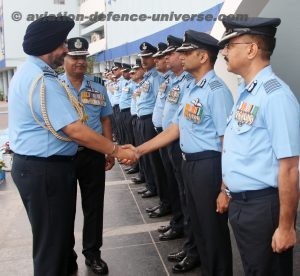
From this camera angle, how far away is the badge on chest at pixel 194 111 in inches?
101

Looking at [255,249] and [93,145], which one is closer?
[255,249]

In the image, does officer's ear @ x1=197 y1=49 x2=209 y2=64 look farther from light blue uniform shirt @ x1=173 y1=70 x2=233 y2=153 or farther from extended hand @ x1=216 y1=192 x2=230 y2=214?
extended hand @ x1=216 y1=192 x2=230 y2=214

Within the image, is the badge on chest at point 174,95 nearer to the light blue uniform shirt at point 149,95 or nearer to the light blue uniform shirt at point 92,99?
the light blue uniform shirt at point 92,99

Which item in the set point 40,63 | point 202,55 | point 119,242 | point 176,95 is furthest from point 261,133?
point 119,242

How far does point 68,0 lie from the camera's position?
147 ft

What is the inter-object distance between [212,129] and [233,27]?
812 mm

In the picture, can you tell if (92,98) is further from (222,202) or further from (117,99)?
(117,99)

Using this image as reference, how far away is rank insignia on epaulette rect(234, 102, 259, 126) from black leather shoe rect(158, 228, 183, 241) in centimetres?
208


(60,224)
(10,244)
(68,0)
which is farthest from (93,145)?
(68,0)

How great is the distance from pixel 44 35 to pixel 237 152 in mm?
1304

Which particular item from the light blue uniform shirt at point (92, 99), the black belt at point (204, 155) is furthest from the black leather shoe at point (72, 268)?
the black belt at point (204, 155)

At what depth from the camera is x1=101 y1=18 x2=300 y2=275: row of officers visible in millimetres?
1752

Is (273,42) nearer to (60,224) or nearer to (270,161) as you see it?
(270,161)

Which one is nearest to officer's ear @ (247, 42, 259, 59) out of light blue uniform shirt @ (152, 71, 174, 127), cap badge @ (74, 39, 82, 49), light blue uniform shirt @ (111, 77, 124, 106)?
cap badge @ (74, 39, 82, 49)
